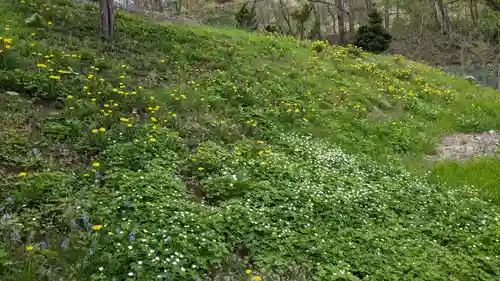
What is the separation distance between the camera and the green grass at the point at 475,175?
7574mm

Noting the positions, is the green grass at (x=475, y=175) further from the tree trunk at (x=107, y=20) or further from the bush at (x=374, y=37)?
the bush at (x=374, y=37)

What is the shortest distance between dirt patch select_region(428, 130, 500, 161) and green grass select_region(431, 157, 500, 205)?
24.4 inches

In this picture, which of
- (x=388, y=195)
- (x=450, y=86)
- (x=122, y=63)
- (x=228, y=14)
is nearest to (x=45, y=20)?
(x=122, y=63)

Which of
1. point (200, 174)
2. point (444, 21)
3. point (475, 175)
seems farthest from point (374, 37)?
point (444, 21)

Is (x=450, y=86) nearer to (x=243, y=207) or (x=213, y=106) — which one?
(x=213, y=106)

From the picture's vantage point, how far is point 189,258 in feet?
14.4

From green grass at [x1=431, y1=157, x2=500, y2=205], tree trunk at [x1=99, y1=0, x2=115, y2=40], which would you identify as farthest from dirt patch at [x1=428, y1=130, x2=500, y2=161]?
tree trunk at [x1=99, y1=0, x2=115, y2=40]

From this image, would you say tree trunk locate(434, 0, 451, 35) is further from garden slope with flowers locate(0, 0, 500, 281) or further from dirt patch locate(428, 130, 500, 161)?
dirt patch locate(428, 130, 500, 161)

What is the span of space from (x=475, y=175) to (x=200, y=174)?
543 cm

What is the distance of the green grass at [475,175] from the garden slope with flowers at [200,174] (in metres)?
0.30

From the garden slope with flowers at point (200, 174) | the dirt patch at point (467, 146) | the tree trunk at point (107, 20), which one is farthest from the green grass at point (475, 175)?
the tree trunk at point (107, 20)

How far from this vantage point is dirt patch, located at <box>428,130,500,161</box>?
374 inches

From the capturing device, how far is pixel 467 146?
10.3 metres

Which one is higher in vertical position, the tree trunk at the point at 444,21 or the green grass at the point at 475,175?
the tree trunk at the point at 444,21
